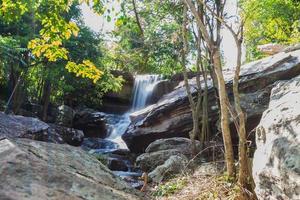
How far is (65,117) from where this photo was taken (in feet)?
64.7

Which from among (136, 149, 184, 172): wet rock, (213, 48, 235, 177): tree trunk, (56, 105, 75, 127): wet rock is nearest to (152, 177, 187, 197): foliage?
(213, 48, 235, 177): tree trunk

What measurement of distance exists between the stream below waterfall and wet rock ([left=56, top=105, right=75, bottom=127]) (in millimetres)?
1979

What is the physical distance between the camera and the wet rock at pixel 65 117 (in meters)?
19.5

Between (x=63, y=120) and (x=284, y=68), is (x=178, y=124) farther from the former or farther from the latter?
(x=63, y=120)

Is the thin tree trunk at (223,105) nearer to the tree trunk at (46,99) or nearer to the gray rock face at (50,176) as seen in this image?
the gray rock face at (50,176)

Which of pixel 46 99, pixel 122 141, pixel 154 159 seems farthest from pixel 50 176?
pixel 46 99

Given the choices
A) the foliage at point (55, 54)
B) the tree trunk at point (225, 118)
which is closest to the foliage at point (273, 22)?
the foliage at point (55, 54)

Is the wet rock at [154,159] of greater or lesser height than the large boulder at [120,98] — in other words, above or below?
below

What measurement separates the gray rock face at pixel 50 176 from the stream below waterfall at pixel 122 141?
6227 millimetres

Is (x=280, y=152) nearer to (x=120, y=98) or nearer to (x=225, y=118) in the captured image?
(x=225, y=118)

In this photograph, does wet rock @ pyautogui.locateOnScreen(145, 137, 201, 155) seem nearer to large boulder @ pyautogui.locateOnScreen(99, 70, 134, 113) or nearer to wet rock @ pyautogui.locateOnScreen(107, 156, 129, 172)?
wet rock @ pyautogui.locateOnScreen(107, 156, 129, 172)

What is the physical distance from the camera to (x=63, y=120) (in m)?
19.5

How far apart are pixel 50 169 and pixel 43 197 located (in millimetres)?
197

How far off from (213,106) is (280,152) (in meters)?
8.33
